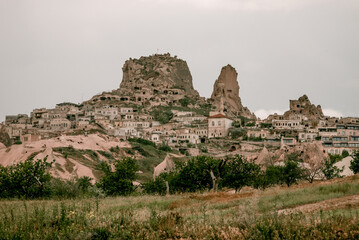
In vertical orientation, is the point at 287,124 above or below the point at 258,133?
above

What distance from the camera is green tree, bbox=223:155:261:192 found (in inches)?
1256

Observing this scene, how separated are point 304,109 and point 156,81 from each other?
6267 cm

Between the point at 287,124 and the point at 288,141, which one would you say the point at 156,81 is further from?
the point at 288,141

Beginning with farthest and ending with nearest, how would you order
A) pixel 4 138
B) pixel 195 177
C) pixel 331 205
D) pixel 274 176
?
pixel 4 138, pixel 274 176, pixel 195 177, pixel 331 205

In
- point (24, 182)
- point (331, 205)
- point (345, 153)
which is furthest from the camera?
point (345, 153)

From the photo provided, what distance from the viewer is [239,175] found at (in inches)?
1268

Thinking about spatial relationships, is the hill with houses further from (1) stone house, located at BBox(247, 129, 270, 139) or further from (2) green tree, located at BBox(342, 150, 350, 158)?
(2) green tree, located at BBox(342, 150, 350, 158)

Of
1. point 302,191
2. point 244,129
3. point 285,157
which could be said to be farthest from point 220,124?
point 302,191

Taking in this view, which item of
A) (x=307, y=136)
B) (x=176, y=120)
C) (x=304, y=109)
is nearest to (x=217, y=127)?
(x=176, y=120)

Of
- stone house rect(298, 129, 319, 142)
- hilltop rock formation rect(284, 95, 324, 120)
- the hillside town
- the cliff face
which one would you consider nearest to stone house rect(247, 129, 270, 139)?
the hillside town

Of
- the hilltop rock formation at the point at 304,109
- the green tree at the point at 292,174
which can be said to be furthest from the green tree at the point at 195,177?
the hilltop rock formation at the point at 304,109

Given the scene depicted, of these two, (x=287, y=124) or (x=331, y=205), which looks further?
(x=287, y=124)

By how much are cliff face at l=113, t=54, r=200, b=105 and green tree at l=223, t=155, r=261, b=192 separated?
3965 inches

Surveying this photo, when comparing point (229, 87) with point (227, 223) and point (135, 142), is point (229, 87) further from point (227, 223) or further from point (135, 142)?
point (227, 223)
